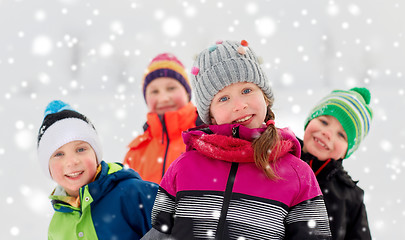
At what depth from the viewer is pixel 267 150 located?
1.57 m

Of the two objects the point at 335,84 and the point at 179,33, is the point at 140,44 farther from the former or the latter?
the point at 335,84

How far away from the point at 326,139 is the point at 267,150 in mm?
1012

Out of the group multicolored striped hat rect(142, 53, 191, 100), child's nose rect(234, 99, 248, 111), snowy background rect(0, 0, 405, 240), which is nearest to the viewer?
child's nose rect(234, 99, 248, 111)

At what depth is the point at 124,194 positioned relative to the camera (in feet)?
7.30

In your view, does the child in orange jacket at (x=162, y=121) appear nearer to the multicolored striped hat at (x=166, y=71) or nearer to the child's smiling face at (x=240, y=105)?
the multicolored striped hat at (x=166, y=71)

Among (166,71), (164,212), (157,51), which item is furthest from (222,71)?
(157,51)

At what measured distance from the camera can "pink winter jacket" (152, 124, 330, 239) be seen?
1.53 m

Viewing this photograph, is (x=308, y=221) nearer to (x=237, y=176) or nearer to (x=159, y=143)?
(x=237, y=176)

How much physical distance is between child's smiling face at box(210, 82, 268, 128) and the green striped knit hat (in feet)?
2.94

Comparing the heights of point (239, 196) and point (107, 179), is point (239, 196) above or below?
below

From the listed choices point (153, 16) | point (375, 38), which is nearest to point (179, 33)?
point (153, 16)

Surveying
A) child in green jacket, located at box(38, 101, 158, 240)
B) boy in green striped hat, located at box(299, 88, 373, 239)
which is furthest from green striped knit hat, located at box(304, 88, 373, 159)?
child in green jacket, located at box(38, 101, 158, 240)

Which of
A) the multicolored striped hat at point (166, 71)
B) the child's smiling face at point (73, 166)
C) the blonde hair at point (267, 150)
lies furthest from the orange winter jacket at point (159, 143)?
the blonde hair at point (267, 150)

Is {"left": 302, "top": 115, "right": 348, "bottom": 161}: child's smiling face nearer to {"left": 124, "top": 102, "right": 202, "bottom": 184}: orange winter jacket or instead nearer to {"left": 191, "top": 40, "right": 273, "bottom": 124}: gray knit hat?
{"left": 191, "top": 40, "right": 273, "bottom": 124}: gray knit hat
